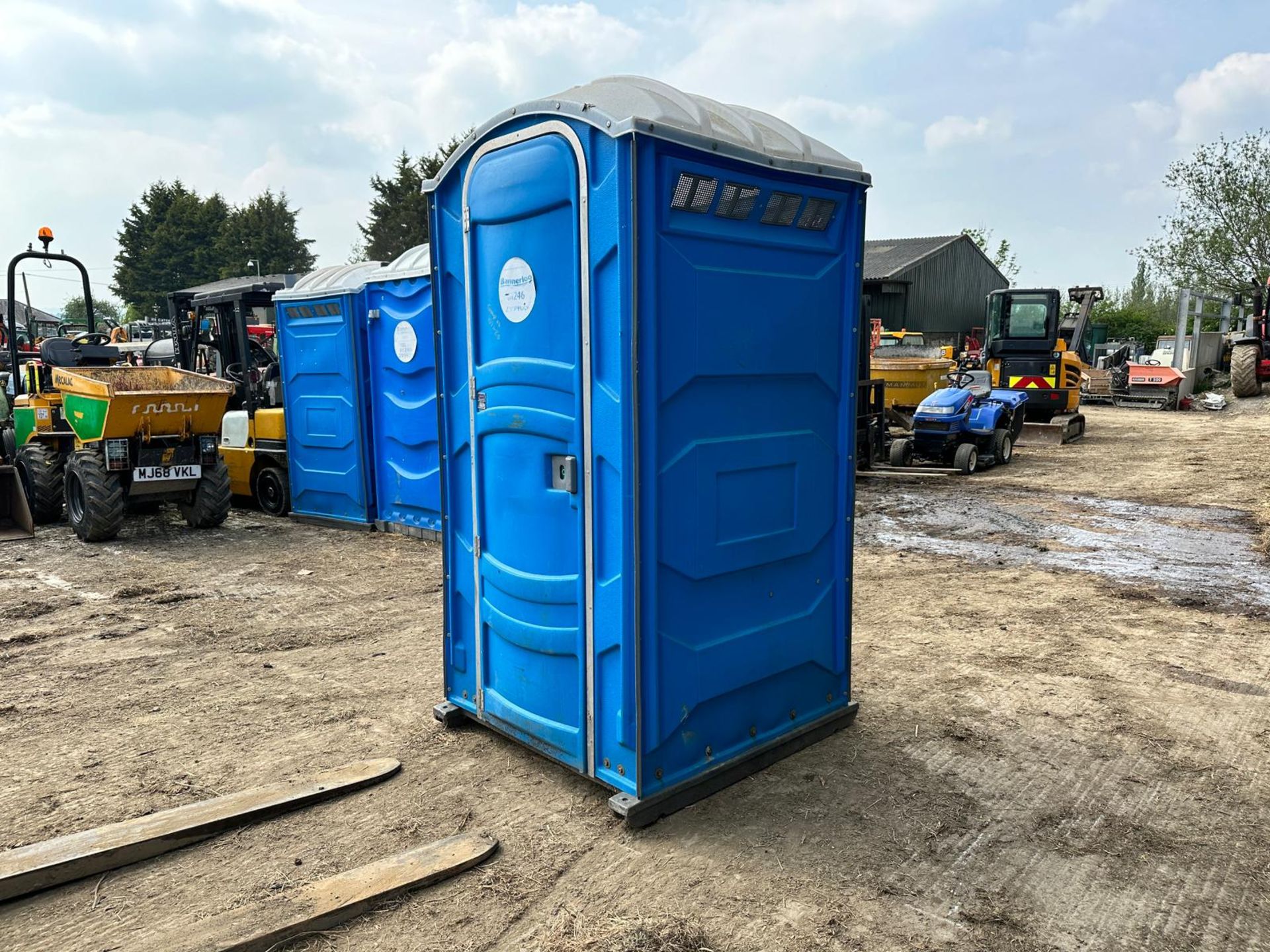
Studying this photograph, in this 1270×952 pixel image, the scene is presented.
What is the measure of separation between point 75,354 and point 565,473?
24.9 feet

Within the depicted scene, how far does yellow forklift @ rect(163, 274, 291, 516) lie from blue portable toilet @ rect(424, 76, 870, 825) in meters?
5.90

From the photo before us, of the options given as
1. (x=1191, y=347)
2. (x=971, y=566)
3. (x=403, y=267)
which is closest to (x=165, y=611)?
(x=403, y=267)

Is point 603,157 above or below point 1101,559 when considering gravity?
above

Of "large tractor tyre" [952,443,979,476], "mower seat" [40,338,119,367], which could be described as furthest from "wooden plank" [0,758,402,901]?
"large tractor tyre" [952,443,979,476]

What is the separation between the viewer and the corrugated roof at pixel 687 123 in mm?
2779

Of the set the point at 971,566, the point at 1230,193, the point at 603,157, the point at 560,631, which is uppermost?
the point at 1230,193

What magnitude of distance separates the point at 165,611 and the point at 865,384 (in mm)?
8105

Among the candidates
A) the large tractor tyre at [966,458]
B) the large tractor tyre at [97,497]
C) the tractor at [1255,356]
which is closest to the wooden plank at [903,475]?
the large tractor tyre at [966,458]

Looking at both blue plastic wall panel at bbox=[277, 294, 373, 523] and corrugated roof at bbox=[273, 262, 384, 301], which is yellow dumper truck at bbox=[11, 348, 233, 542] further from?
corrugated roof at bbox=[273, 262, 384, 301]

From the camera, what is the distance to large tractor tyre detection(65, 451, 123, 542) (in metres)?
7.66

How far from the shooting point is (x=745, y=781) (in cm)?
334

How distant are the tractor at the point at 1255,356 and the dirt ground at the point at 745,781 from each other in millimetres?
15066

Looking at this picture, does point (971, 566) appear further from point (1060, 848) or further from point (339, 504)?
point (339, 504)

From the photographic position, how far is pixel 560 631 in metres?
3.23
